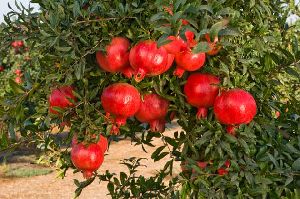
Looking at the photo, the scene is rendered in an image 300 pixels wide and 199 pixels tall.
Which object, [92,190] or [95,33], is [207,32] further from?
[92,190]

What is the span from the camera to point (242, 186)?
174cm

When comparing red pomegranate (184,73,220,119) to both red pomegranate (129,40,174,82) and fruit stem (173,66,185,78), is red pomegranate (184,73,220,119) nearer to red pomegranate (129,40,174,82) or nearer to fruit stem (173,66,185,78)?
fruit stem (173,66,185,78)

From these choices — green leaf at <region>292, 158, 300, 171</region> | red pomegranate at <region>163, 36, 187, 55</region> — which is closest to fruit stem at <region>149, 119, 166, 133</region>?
red pomegranate at <region>163, 36, 187, 55</region>

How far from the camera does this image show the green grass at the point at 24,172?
819cm

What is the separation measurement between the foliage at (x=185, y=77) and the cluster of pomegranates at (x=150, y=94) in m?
0.04

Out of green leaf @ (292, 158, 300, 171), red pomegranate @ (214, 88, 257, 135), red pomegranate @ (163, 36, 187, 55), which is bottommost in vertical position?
Answer: green leaf @ (292, 158, 300, 171)

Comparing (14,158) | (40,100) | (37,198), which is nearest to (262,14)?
(40,100)

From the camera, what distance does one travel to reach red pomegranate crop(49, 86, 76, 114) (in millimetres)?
1552

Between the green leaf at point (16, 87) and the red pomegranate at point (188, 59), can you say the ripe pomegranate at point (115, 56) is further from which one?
the green leaf at point (16, 87)

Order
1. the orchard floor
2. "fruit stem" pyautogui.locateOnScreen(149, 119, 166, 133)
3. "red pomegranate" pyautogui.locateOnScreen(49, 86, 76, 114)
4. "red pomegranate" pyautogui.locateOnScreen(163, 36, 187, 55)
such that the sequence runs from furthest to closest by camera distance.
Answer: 1. the orchard floor
2. "fruit stem" pyautogui.locateOnScreen(149, 119, 166, 133)
3. "red pomegranate" pyautogui.locateOnScreen(49, 86, 76, 114)
4. "red pomegranate" pyautogui.locateOnScreen(163, 36, 187, 55)

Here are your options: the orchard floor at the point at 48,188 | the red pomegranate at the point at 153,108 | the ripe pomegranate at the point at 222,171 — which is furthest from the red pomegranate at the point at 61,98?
the orchard floor at the point at 48,188

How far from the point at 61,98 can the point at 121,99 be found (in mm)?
247

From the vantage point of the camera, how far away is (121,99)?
→ 4.69 ft

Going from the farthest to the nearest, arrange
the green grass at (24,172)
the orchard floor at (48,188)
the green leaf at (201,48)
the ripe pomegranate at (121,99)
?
the green grass at (24,172) < the orchard floor at (48,188) < the ripe pomegranate at (121,99) < the green leaf at (201,48)
